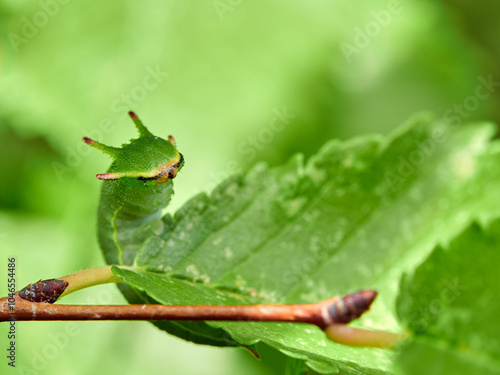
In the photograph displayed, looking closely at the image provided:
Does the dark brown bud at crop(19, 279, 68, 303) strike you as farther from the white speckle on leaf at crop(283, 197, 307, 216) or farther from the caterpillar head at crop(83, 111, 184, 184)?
the white speckle on leaf at crop(283, 197, 307, 216)

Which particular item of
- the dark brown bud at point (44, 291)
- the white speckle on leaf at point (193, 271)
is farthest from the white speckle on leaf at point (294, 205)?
the dark brown bud at point (44, 291)

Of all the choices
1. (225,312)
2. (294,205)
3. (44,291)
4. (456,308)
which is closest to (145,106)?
(294,205)

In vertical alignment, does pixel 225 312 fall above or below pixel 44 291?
below

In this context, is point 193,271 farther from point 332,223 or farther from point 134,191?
point 332,223

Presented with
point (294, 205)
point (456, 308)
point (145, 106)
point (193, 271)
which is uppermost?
point (145, 106)

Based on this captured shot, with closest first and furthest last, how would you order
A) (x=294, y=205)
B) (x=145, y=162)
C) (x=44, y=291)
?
(x=44, y=291)
(x=145, y=162)
(x=294, y=205)

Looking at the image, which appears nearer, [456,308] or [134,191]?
[456,308]

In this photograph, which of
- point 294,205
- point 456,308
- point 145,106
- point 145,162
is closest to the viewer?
point 456,308
